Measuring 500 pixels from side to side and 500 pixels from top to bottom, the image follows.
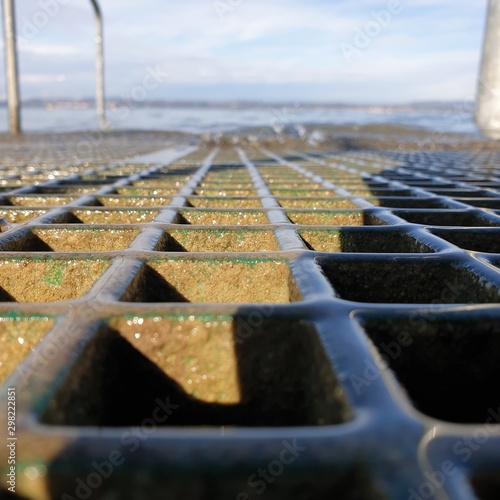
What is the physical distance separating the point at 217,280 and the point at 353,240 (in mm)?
648

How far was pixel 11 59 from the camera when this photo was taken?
9508mm

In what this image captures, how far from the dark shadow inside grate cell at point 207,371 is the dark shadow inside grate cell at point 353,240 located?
89cm

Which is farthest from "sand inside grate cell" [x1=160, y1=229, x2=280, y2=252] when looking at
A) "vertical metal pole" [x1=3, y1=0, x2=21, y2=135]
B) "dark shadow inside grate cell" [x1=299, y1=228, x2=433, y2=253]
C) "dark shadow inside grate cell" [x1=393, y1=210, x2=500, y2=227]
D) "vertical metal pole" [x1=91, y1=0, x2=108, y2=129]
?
"vertical metal pole" [x1=91, y1=0, x2=108, y2=129]

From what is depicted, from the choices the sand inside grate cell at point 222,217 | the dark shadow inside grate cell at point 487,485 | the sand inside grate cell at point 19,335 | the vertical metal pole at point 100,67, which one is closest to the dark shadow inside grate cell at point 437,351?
the dark shadow inside grate cell at point 487,485

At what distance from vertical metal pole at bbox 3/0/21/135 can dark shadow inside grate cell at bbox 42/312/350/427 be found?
9960 mm

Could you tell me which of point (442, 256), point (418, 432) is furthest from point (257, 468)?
point (442, 256)

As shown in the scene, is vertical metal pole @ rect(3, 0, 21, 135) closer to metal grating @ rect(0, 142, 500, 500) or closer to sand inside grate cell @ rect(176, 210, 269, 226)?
sand inside grate cell @ rect(176, 210, 269, 226)

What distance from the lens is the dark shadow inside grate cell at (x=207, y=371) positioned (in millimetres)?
889

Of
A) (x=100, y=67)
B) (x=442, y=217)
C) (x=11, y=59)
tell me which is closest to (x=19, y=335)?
(x=442, y=217)

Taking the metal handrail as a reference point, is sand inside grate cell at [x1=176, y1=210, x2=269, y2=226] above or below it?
below

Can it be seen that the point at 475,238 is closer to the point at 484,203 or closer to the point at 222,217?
the point at 222,217

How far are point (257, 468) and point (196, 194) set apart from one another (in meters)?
2.36

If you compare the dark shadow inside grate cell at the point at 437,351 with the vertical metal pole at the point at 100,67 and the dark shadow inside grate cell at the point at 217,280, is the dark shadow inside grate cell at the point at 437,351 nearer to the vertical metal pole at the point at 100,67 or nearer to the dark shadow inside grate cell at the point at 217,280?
the dark shadow inside grate cell at the point at 217,280

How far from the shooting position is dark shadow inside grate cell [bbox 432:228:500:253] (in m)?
1.80
